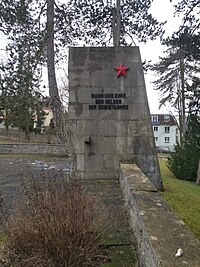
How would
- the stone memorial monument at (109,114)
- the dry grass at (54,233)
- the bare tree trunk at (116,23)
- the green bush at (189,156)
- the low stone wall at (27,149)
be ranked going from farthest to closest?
the low stone wall at (27,149)
the bare tree trunk at (116,23)
the green bush at (189,156)
the stone memorial monument at (109,114)
the dry grass at (54,233)

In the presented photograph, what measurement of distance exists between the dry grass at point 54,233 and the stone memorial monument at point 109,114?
13.0 feet

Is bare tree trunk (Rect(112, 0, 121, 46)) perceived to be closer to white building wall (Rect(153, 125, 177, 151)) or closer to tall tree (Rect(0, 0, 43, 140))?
tall tree (Rect(0, 0, 43, 140))

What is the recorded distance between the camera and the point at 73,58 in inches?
297

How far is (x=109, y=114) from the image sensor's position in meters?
7.38

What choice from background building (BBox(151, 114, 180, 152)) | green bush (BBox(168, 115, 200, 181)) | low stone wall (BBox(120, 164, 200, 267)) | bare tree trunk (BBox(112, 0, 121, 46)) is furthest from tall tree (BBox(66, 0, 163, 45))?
background building (BBox(151, 114, 180, 152))

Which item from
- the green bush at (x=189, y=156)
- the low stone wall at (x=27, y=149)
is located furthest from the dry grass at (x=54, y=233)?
the low stone wall at (x=27, y=149)

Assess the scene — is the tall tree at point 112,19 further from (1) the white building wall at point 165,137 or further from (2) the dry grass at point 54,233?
(1) the white building wall at point 165,137

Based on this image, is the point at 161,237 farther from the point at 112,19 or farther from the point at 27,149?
the point at 27,149

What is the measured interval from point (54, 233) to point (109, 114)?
15.7ft

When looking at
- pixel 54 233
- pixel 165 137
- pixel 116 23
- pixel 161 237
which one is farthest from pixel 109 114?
pixel 165 137

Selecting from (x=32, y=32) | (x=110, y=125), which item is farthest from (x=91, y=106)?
(x=32, y=32)

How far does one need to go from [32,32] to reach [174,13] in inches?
274

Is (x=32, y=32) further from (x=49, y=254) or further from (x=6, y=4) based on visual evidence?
(x=49, y=254)

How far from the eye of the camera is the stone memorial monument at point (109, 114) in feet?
23.9
